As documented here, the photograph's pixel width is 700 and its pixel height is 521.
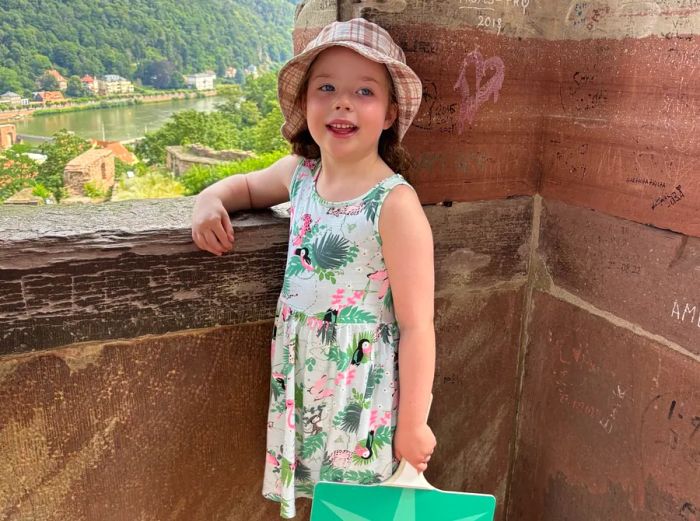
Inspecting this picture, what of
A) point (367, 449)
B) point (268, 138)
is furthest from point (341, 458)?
point (268, 138)

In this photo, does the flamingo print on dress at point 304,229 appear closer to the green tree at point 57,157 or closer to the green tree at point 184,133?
the green tree at point 57,157

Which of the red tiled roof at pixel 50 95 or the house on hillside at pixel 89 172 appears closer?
the red tiled roof at pixel 50 95

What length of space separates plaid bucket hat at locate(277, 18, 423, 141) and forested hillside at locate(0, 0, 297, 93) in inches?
179

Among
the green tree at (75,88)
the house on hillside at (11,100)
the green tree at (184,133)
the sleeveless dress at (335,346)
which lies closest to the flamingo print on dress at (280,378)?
the sleeveless dress at (335,346)

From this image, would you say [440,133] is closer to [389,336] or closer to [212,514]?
[389,336]

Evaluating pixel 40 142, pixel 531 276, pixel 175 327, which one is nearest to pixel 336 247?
pixel 175 327

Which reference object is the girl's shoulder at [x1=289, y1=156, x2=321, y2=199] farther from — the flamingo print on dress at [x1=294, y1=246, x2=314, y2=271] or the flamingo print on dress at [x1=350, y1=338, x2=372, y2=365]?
the flamingo print on dress at [x1=350, y1=338, x2=372, y2=365]

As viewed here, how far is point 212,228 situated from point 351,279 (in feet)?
1.06

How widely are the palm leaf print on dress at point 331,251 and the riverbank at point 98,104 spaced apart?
22.4ft

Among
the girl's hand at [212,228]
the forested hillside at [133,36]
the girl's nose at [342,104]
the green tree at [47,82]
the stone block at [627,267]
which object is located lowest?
the stone block at [627,267]

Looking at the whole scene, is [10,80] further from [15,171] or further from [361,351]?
[361,351]

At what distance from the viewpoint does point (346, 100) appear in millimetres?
1207

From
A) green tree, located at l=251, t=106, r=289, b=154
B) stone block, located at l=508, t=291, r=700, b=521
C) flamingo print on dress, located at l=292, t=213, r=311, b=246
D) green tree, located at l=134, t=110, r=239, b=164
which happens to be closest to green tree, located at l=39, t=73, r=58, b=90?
green tree, located at l=251, t=106, r=289, b=154

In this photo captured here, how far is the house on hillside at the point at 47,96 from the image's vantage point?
711 cm
